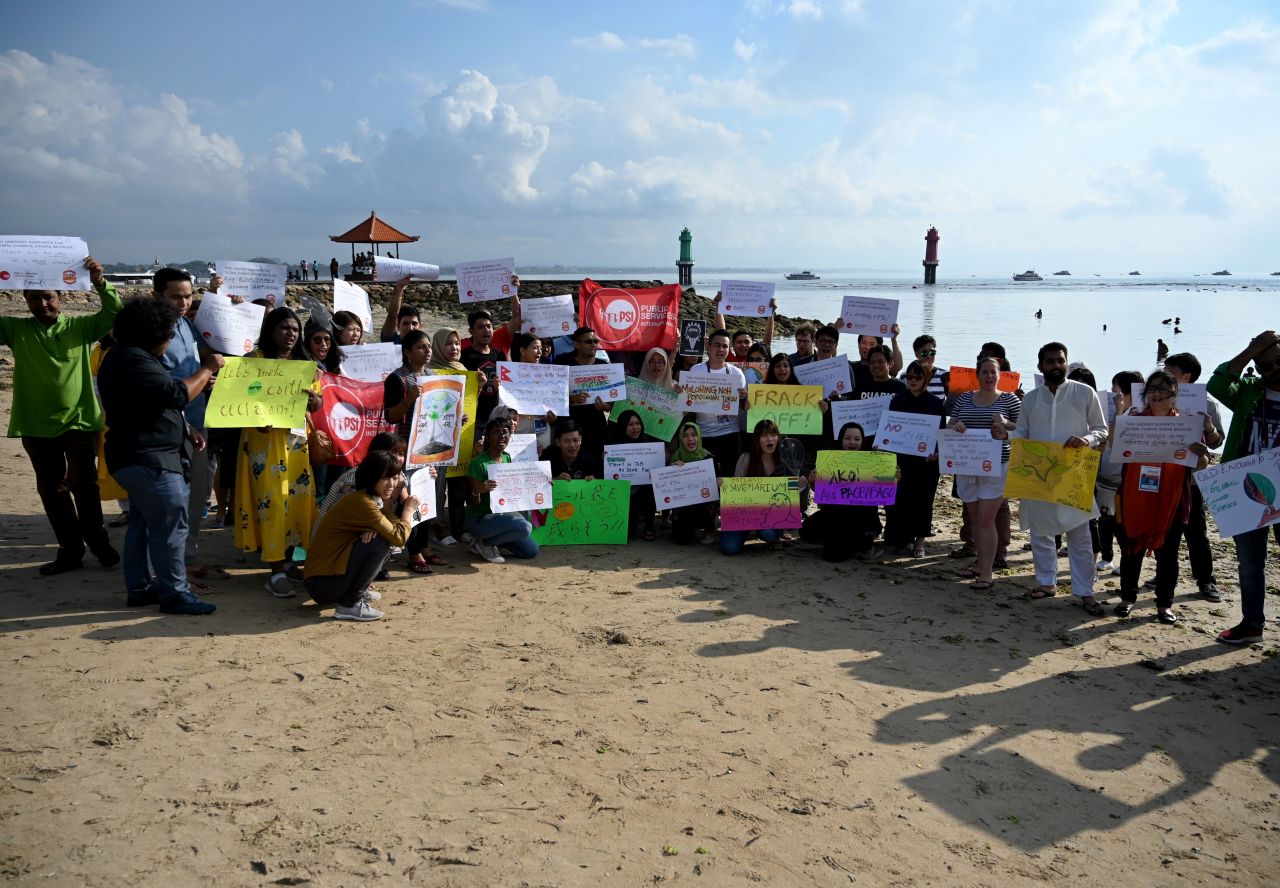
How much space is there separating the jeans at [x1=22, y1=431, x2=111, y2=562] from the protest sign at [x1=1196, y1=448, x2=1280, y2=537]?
8.06m

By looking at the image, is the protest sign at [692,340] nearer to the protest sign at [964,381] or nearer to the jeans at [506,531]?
the protest sign at [964,381]

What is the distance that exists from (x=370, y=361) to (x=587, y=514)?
2478mm

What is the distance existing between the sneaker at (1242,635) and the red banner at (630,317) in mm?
5693

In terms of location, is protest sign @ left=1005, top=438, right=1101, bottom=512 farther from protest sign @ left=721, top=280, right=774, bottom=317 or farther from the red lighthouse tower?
the red lighthouse tower

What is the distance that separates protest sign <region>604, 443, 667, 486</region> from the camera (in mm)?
8141

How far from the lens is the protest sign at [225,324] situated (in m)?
6.38

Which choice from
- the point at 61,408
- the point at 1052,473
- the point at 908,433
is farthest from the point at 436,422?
the point at 1052,473

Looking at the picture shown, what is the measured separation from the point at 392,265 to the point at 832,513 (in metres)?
4.87

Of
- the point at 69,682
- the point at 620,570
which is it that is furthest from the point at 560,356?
the point at 69,682

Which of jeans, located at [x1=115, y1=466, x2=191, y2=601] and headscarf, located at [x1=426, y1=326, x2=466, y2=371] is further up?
headscarf, located at [x1=426, y1=326, x2=466, y2=371]

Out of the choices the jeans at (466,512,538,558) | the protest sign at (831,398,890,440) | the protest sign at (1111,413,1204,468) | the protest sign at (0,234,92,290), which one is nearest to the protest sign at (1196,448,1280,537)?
the protest sign at (1111,413,1204,468)

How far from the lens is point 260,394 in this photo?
6.07 m

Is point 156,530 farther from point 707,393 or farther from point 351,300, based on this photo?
point 707,393

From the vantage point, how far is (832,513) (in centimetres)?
789
